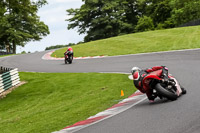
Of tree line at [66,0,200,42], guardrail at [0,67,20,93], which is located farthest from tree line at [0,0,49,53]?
guardrail at [0,67,20,93]

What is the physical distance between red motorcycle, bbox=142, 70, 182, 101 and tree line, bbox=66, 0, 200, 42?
2158 inches

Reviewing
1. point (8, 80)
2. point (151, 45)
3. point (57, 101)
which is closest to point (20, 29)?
point (151, 45)

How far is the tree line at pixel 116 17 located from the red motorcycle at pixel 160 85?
180ft

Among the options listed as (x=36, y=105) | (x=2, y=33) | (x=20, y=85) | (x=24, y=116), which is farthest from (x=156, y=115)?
(x=2, y=33)

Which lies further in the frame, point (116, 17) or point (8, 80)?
point (116, 17)

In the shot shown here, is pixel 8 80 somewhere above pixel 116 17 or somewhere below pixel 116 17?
below

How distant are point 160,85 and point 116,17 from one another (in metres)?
59.3

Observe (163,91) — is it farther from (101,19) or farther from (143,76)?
(101,19)

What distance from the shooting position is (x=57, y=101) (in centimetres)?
1177

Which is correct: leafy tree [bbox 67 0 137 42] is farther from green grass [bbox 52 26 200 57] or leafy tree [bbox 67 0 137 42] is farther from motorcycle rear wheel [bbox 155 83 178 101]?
motorcycle rear wheel [bbox 155 83 178 101]

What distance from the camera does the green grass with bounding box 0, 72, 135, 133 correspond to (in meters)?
8.44

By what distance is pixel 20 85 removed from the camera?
701 inches

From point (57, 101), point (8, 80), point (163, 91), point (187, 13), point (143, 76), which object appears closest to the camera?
point (163, 91)

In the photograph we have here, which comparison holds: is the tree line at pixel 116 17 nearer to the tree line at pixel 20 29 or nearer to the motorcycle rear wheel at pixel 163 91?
the tree line at pixel 20 29
